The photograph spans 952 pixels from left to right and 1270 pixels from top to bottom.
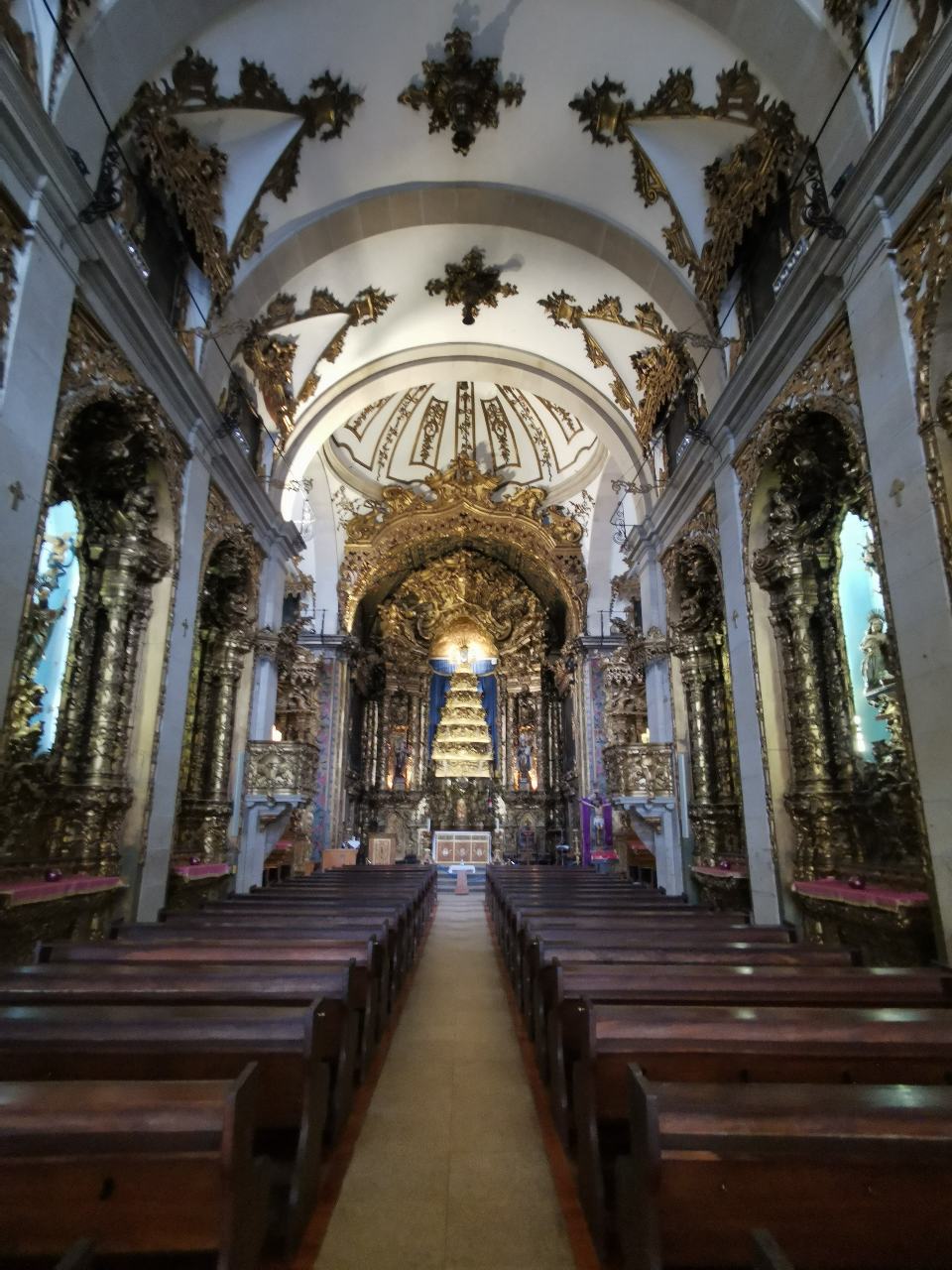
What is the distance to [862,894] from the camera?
4598 mm

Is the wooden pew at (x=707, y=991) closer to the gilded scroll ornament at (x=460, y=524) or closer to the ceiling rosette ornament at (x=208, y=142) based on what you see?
the ceiling rosette ornament at (x=208, y=142)

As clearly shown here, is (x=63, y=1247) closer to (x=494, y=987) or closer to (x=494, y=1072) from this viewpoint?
(x=494, y=1072)

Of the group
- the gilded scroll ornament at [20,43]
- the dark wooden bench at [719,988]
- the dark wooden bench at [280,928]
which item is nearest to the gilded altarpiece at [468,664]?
the dark wooden bench at [280,928]

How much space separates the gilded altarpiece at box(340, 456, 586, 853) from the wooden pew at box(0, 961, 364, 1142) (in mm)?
13655

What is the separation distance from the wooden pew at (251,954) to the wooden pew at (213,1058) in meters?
1.04

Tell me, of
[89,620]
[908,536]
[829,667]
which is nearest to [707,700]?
[829,667]

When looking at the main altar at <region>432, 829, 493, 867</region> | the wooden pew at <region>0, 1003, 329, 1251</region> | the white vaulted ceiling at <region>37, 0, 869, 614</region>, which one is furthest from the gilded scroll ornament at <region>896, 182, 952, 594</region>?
the main altar at <region>432, 829, 493, 867</region>

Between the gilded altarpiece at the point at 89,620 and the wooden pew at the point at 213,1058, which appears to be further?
the gilded altarpiece at the point at 89,620

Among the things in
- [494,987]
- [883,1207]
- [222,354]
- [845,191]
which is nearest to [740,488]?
[845,191]

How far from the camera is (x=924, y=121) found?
13.3 ft

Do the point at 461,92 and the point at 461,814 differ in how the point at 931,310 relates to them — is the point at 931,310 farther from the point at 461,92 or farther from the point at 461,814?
the point at 461,814

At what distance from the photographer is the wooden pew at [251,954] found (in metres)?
3.40

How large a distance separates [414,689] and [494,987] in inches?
543

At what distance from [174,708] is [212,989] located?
4.52 m
